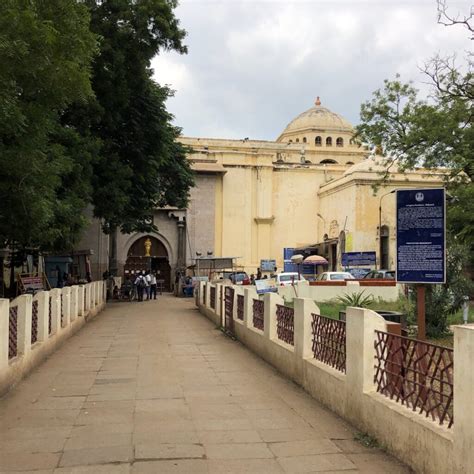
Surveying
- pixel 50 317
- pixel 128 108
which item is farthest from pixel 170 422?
pixel 128 108

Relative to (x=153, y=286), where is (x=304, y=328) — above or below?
above

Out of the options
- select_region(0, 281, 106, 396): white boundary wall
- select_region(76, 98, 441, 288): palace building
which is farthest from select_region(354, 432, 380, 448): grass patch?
select_region(76, 98, 441, 288): palace building

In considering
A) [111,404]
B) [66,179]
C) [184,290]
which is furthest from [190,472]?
[184,290]

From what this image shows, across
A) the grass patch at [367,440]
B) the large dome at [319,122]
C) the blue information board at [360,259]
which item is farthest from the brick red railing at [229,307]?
the large dome at [319,122]

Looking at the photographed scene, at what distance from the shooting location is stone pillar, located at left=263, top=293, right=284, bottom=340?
985 centimetres

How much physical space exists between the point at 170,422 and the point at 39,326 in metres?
5.09

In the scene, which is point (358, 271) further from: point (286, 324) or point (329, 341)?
point (329, 341)

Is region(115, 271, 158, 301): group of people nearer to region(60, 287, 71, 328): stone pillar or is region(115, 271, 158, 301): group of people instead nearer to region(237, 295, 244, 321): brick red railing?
region(60, 287, 71, 328): stone pillar

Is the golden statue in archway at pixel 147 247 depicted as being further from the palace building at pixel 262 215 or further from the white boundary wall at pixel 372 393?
the white boundary wall at pixel 372 393

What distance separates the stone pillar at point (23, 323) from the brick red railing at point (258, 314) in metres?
4.07

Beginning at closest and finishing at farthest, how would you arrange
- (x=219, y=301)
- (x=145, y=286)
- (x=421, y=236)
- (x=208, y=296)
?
(x=421, y=236) → (x=219, y=301) → (x=208, y=296) → (x=145, y=286)

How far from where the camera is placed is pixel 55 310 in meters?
11.9

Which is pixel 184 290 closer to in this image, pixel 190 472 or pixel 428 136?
pixel 428 136

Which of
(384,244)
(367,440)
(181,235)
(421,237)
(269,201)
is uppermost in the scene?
(269,201)
